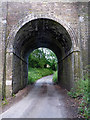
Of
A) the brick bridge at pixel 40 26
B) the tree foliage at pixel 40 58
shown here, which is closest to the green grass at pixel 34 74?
the tree foliage at pixel 40 58

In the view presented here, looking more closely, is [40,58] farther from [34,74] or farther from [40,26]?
[40,26]

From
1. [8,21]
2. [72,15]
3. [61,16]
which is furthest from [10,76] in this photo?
[72,15]

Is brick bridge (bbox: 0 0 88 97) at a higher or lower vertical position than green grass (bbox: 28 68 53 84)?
higher

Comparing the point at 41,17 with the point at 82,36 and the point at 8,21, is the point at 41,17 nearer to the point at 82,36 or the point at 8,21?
the point at 8,21

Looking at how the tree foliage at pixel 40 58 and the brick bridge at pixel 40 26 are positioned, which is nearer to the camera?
the brick bridge at pixel 40 26

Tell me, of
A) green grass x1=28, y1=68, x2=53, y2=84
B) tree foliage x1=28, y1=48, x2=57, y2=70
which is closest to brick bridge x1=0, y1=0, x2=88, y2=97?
green grass x1=28, y1=68, x2=53, y2=84

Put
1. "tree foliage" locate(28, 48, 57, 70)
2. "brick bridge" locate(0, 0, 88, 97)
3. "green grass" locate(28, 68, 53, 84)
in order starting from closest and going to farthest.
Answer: "brick bridge" locate(0, 0, 88, 97)
"green grass" locate(28, 68, 53, 84)
"tree foliage" locate(28, 48, 57, 70)

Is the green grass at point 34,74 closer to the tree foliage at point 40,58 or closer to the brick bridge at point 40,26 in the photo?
the tree foliage at point 40,58

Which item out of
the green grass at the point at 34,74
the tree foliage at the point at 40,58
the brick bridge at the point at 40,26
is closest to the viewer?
the brick bridge at the point at 40,26

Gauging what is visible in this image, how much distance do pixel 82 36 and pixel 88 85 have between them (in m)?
4.89

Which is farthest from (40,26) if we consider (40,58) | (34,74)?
(40,58)

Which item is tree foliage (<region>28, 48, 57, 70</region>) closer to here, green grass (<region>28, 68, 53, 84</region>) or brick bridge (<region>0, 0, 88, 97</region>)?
green grass (<region>28, 68, 53, 84</region>)

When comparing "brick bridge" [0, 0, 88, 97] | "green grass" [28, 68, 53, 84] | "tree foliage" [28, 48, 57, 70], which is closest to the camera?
"brick bridge" [0, 0, 88, 97]

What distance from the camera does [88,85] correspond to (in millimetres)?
4000
